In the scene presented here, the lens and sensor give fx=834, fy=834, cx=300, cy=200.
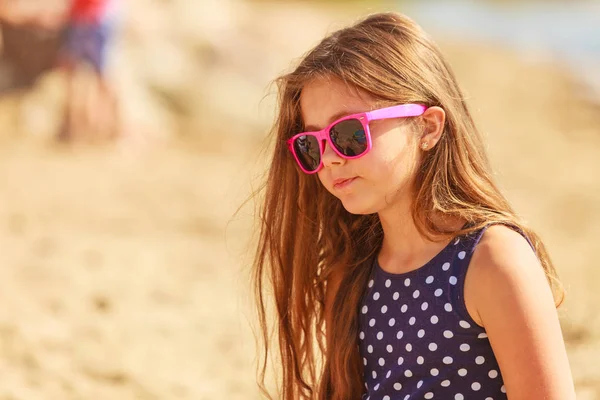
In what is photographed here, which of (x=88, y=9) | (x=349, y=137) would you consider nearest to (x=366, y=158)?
(x=349, y=137)

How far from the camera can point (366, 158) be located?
199 centimetres

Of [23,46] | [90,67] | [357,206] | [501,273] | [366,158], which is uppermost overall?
[23,46]

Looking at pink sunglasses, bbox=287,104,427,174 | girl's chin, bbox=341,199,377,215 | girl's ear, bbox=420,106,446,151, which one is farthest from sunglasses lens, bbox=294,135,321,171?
girl's ear, bbox=420,106,446,151

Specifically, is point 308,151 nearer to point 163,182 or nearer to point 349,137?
point 349,137

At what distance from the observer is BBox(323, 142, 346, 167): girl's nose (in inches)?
79.3

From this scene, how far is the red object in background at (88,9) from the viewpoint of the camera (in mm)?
7734

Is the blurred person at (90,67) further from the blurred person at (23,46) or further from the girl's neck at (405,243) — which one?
the girl's neck at (405,243)

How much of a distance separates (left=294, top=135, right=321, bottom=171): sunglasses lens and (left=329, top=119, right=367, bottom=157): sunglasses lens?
0.07 metres

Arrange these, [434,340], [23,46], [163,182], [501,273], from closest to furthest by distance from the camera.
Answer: [501,273]
[434,340]
[163,182]
[23,46]

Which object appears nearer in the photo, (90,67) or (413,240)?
(413,240)

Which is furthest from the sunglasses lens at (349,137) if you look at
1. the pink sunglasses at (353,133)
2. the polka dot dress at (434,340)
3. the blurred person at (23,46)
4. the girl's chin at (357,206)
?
the blurred person at (23,46)

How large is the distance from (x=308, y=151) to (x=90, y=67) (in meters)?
6.43

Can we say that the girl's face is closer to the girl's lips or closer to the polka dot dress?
the girl's lips

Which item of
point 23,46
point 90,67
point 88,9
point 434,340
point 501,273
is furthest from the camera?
point 23,46
